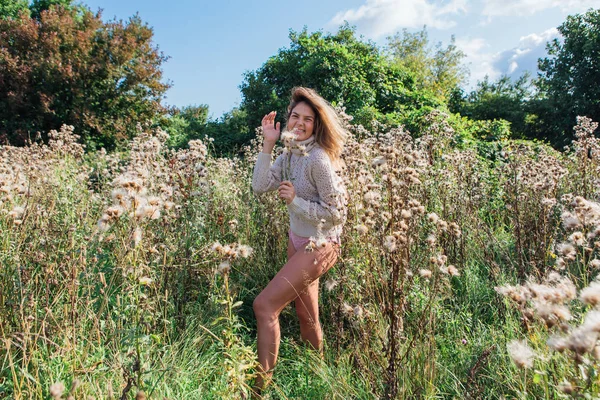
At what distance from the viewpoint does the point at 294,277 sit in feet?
9.06

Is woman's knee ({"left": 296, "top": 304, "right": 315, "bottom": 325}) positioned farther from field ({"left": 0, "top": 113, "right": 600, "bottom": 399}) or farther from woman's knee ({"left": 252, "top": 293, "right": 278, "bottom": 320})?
woman's knee ({"left": 252, "top": 293, "right": 278, "bottom": 320})

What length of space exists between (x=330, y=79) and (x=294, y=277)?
33.9 feet

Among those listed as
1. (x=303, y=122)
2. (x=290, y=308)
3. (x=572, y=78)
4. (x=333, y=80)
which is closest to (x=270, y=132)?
(x=303, y=122)

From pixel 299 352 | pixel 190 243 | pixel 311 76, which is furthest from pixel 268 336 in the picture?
pixel 311 76

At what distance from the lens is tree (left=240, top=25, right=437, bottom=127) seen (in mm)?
12141

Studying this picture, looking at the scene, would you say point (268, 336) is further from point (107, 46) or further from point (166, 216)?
point (107, 46)

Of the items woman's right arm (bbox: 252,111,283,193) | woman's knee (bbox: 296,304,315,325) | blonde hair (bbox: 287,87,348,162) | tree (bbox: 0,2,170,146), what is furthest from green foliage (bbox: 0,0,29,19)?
woman's knee (bbox: 296,304,315,325)

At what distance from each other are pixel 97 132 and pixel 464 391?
16883 millimetres

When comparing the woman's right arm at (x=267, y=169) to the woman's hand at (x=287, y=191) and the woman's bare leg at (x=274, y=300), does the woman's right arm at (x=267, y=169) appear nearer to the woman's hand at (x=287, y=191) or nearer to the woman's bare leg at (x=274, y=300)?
the woman's hand at (x=287, y=191)

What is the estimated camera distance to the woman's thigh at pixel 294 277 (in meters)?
2.75

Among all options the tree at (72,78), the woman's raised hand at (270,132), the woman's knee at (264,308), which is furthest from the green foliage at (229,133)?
the woman's knee at (264,308)

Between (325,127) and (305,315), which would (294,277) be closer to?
(305,315)

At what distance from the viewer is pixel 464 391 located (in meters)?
2.57

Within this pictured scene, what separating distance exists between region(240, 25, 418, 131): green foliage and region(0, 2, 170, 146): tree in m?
5.05
